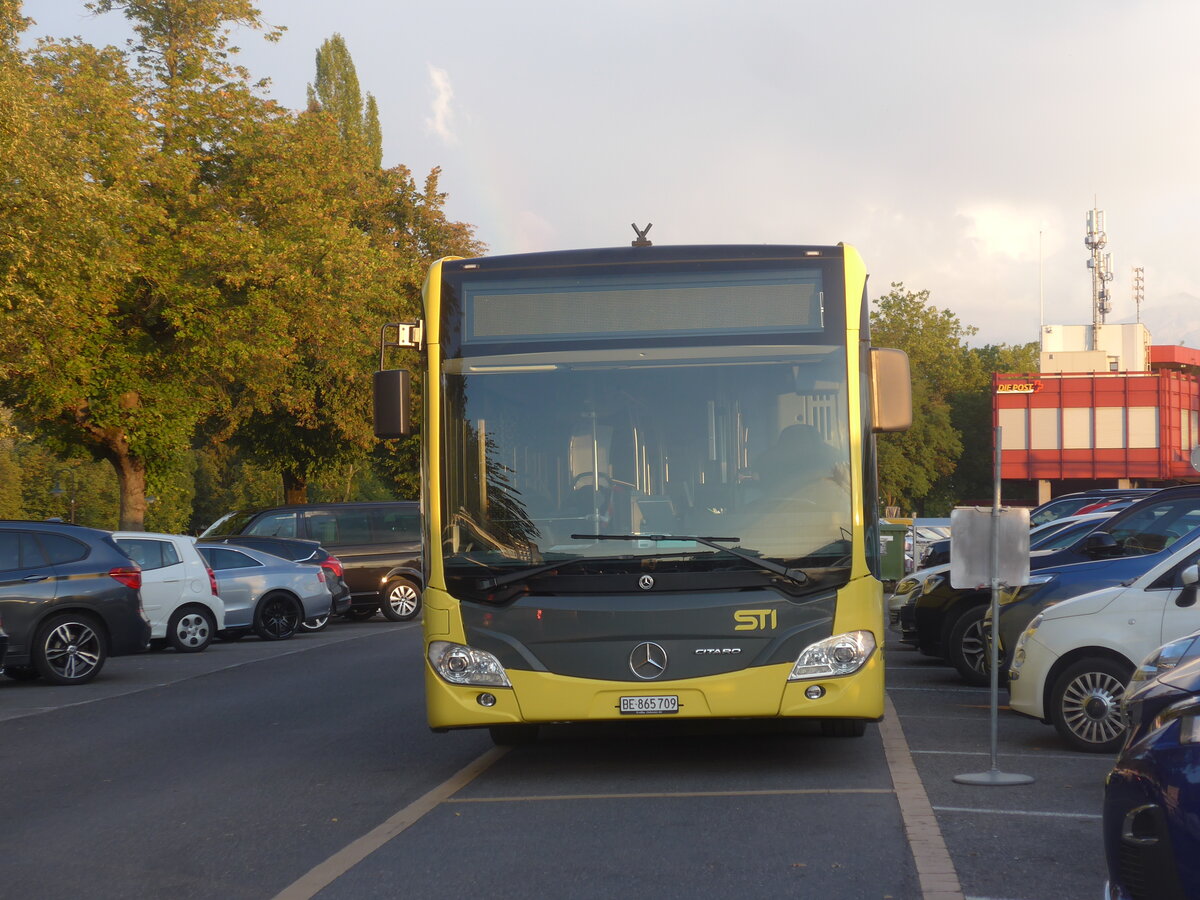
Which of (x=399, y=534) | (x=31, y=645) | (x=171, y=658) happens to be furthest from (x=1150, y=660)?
(x=399, y=534)

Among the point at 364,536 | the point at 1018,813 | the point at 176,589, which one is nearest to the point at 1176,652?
the point at 1018,813

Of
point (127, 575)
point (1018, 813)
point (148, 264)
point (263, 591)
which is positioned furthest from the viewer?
point (148, 264)

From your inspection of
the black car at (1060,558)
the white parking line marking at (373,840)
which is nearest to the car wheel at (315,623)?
the black car at (1060,558)

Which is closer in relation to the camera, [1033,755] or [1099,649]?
[1099,649]

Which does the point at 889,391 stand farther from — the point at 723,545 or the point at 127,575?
the point at 127,575

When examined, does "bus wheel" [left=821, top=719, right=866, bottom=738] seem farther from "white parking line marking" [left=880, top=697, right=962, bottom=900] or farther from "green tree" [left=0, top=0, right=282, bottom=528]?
"green tree" [left=0, top=0, right=282, bottom=528]

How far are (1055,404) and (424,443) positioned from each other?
2909 inches

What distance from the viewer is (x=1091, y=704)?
10109mm

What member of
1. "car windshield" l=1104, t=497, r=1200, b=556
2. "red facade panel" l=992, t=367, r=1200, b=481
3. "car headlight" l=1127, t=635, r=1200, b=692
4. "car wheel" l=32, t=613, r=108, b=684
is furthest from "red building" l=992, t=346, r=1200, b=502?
"car headlight" l=1127, t=635, r=1200, b=692

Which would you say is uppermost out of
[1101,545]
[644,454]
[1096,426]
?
[1096,426]

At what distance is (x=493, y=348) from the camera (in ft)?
30.9

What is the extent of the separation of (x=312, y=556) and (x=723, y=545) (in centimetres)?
1782

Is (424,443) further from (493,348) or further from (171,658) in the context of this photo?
(171,658)

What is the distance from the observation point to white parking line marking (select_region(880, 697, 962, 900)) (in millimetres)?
6277
